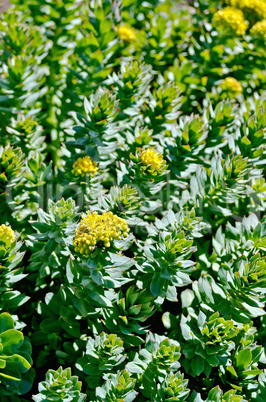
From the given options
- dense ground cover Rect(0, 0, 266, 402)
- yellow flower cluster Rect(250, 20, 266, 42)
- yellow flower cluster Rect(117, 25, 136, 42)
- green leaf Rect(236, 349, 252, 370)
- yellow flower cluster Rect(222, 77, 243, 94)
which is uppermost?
yellow flower cluster Rect(250, 20, 266, 42)

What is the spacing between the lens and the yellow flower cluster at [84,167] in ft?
7.02

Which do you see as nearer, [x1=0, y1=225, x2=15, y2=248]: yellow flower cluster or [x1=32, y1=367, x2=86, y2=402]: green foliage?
[x1=32, y1=367, x2=86, y2=402]: green foliage

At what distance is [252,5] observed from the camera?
130 inches

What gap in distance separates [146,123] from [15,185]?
0.92m

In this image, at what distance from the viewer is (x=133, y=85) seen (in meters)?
2.40

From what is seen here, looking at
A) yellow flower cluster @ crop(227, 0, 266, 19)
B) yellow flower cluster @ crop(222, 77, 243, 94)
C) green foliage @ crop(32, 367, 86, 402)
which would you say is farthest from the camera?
yellow flower cluster @ crop(227, 0, 266, 19)

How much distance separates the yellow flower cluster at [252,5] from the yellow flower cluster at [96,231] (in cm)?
253

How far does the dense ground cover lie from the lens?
70.1 inches

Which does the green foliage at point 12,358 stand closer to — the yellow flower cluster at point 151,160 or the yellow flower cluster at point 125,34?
the yellow flower cluster at point 151,160

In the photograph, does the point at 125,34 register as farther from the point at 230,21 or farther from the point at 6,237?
the point at 6,237

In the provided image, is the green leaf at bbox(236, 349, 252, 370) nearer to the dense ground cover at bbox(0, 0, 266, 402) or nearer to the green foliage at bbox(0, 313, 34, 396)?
the dense ground cover at bbox(0, 0, 266, 402)

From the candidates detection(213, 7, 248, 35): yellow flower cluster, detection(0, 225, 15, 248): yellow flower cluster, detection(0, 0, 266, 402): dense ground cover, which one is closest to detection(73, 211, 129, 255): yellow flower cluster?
detection(0, 0, 266, 402): dense ground cover

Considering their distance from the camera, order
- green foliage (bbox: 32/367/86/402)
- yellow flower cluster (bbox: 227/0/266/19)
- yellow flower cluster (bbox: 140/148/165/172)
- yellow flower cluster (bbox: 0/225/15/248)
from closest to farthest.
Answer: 1. green foliage (bbox: 32/367/86/402)
2. yellow flower cluster (bbox: 0/225/15/248)
3. yellow flower cluster (bbox: 140/148/165/172)
4. yellow flower cluster (bbox: 227/0/266/19)

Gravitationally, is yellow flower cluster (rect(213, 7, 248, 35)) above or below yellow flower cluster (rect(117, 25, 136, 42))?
above
